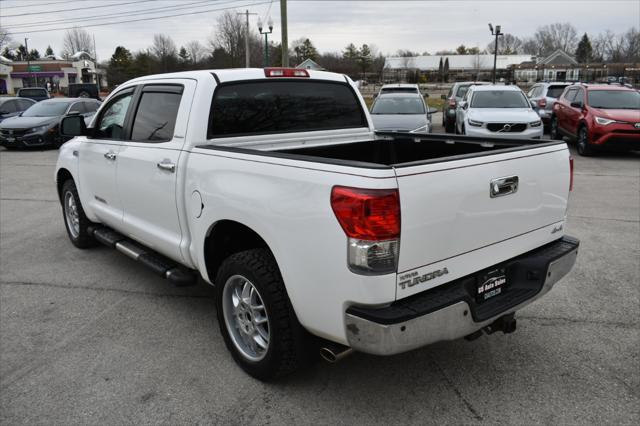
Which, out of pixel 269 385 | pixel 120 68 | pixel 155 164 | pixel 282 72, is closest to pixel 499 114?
pixel 282 72

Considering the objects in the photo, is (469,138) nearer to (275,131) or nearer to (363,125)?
(363,125)

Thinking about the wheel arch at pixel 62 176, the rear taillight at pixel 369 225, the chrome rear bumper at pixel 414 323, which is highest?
the rear taillight at pixel 369 225

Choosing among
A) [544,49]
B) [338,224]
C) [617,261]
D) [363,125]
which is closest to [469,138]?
[363,125]

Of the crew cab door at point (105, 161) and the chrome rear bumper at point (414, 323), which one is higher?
the crew cab door at point (105, 161)

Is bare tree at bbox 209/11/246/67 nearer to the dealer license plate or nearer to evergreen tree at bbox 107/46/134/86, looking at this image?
evergreen tree at bbox 107/46/134/86

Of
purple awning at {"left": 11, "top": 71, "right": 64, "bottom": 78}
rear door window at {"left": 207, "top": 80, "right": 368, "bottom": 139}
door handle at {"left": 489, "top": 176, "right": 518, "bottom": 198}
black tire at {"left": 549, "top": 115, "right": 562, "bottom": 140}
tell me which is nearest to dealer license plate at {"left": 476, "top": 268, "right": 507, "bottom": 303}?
door handle at {"left": 489, "top": 176, "right": 518, "bottom": 198}

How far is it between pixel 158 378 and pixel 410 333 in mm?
1790

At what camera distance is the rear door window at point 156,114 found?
3.99 meters

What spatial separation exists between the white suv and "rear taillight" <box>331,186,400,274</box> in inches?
405

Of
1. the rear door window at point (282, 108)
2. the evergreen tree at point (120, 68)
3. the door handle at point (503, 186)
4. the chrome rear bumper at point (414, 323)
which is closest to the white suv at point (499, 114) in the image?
the rear door window at point (282, 108)

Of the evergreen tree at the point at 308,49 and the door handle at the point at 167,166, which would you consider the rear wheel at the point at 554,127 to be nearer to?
the door handle at the point at 167,166

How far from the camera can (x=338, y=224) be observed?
251 centimetres

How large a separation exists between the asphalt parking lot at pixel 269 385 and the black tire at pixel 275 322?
0.24 meters

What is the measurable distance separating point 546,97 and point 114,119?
57.6 feet
